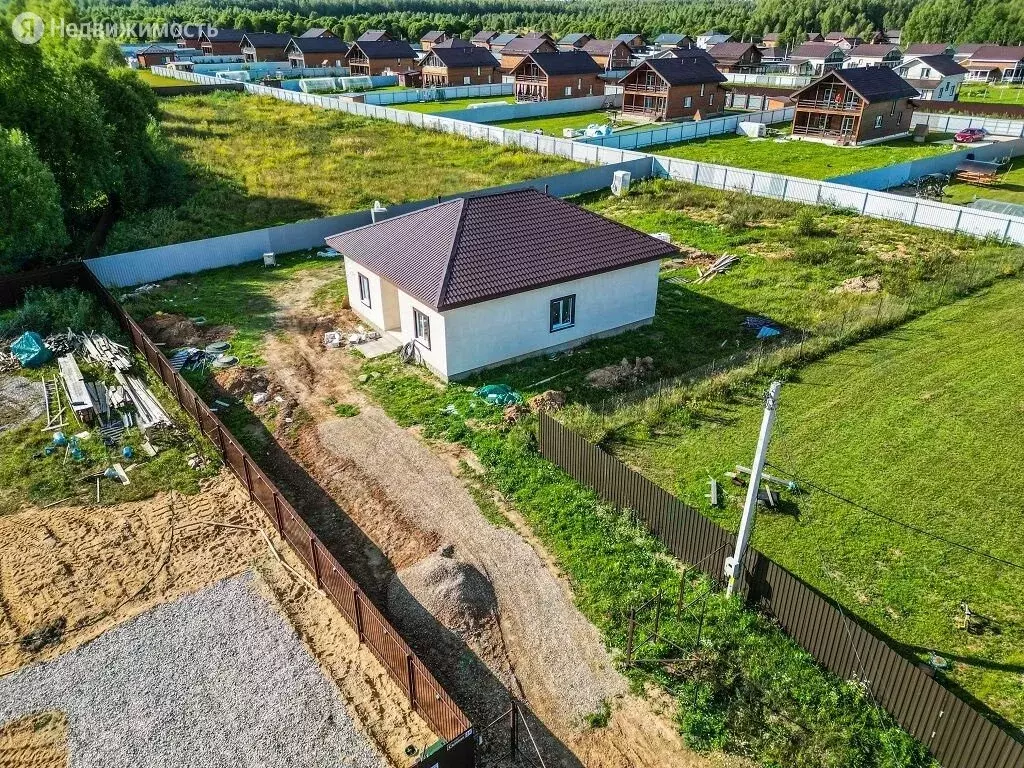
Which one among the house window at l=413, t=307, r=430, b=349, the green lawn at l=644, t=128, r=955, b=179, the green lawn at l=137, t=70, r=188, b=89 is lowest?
the house window at l=413, t=307, r=430, b=349

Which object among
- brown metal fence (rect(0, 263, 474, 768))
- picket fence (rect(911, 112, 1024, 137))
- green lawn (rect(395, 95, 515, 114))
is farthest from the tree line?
picket fence (rect(911, 112, 1024, 137))

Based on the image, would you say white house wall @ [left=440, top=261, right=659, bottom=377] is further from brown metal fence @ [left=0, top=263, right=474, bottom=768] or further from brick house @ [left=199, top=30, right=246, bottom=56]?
brick house @ [left=199, top=30, right=246, bottom=56]

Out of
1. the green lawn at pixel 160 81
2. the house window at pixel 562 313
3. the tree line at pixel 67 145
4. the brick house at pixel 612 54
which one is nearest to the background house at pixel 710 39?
the brick house at pixel 612 54

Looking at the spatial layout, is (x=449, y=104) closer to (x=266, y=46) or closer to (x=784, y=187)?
(x=266, y=46)

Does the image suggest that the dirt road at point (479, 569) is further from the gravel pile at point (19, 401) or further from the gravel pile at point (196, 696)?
the gravel pile at point (19, 401)

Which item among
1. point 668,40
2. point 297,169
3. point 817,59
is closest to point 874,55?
point 817,59

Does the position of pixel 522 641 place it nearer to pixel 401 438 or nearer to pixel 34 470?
pixel 401 438
